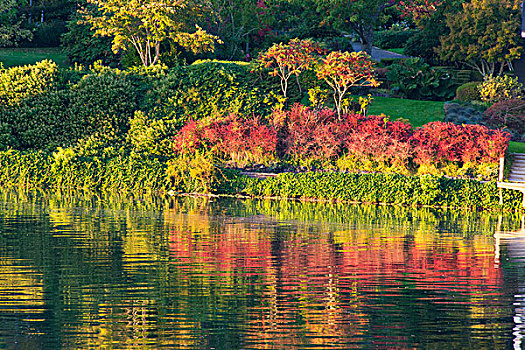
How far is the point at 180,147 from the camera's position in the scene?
3538cm

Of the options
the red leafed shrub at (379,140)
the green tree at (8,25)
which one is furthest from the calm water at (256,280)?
the green tree at (8,25)

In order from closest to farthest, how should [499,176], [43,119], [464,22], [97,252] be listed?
[97,252], [499,176], [43,119], [464,22]

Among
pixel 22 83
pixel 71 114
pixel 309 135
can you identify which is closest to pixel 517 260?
pixel 309 135

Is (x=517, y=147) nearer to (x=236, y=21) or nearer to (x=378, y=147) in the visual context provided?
(x=378, y=147)

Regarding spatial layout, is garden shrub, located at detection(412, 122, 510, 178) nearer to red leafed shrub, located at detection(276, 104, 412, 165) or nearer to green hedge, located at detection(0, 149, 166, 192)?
red leafed shrub, located at detection(276, 104, 412, 165)

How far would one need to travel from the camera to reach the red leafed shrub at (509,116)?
39125 mm

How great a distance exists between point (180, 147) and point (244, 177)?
3.58m

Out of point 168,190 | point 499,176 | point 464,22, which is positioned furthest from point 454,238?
point 464,22

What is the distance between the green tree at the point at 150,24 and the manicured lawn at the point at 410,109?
31.4 ft

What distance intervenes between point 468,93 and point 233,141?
16424mm

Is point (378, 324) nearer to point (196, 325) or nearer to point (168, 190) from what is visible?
point (196, 325)

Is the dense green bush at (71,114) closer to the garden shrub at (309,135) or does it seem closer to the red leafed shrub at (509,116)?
the garden shrub at (309,135)

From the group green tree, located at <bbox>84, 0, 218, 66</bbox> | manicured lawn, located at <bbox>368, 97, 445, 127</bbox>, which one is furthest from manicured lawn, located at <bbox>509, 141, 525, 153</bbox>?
green tree, located at <bbox>84, 0, 218, 66</bbox>

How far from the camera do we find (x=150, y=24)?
41.5 m
